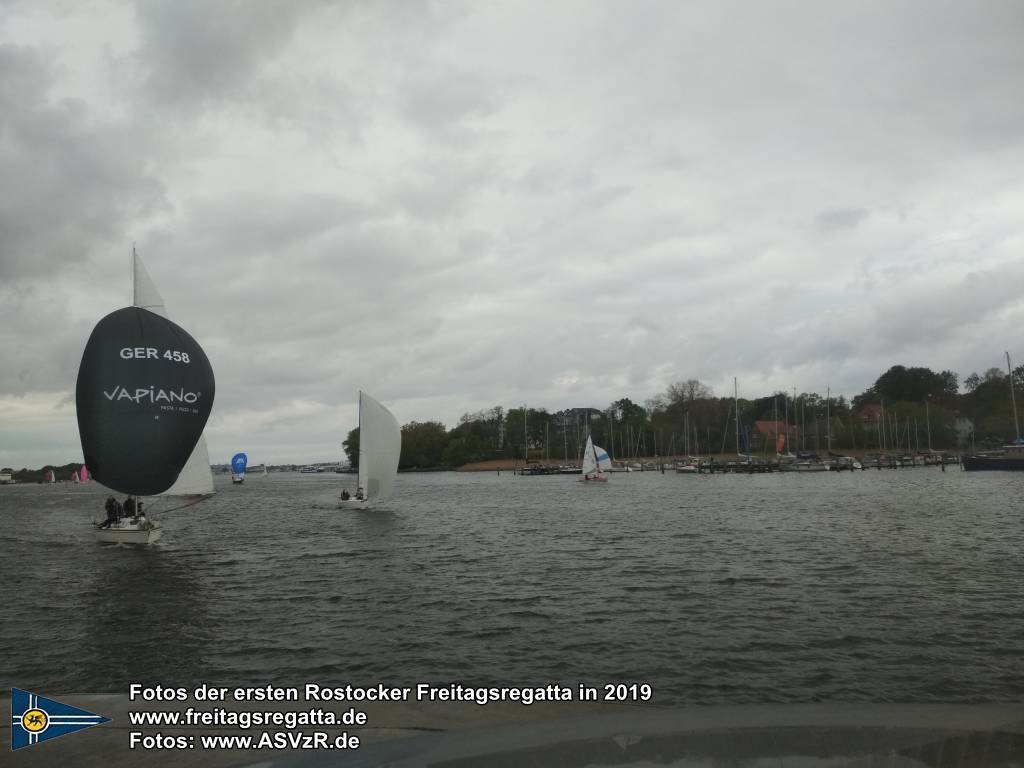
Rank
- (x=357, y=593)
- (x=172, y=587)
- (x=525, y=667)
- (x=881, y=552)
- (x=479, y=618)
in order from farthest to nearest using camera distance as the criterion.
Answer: (x=881, y=552)
(x=172, y=587)
(x=357, y=593)
(x=479, y=618)
(x=525, y=667)

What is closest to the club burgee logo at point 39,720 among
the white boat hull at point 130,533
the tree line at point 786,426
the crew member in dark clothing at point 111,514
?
the white boat hull at point 130,533

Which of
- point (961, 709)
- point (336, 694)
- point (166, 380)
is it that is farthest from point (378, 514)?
point (961, 709)

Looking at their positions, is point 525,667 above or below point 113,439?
below

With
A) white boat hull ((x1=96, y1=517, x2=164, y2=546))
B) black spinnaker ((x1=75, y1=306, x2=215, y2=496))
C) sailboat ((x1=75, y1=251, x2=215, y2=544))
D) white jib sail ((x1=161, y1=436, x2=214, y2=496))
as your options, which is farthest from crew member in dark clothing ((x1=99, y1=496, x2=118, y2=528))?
black spinnaker ((x1=75, y1=306, x2=215, y2=496))

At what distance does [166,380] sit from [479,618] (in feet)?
54.9

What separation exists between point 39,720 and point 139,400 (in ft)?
73.0

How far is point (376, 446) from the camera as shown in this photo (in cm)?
5022

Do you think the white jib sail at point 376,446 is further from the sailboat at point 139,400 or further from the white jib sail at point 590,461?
the white jib sail at point 590,461

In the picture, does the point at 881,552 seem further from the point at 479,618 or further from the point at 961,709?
the point at 961,709

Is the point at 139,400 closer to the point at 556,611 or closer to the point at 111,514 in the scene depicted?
the point at 111,514

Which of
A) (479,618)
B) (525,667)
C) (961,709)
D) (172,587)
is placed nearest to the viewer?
(961,709)

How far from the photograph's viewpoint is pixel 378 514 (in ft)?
158

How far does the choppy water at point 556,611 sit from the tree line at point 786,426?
356 feet

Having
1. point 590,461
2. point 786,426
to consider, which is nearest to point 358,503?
point 590,461
